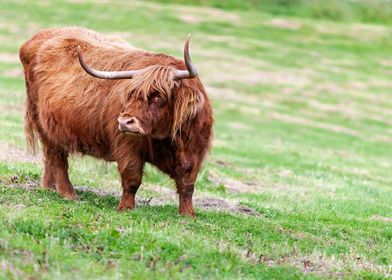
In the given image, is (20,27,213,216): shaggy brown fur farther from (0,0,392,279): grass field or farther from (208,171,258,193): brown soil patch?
(208,171,258,193): brown soil patch

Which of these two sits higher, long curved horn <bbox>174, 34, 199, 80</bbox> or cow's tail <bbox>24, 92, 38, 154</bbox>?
long curved horn <bbox>174, 34, 199, 80</bbox>

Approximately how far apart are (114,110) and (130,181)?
93 cm

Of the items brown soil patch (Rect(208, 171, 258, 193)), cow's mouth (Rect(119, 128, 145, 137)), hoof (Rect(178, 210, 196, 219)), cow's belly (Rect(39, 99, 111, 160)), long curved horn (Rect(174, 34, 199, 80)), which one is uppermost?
long curved horn (Rect(174, 34, 199, 80))

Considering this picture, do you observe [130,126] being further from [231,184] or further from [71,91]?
[231,184]

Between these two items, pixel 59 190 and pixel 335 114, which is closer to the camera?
pixel 59 190

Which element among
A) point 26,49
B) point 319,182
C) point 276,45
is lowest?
point 276,45

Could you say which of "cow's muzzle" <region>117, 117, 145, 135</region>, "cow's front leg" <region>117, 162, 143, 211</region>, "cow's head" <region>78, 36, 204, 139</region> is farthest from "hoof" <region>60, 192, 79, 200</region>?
"cow's muzzle" <region>117, 117, 145, 135</region>

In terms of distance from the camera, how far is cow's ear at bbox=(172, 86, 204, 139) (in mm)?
9469

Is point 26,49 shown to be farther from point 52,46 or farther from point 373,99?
point 373,99

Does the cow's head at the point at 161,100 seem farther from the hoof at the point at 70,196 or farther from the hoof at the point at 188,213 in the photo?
the hoof at the point at 70,196

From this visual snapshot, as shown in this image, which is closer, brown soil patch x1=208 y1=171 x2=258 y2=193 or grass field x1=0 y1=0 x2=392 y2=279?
grass field x1=0 y1=0 x2=392 y2=279

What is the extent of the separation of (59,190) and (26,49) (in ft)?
7.60

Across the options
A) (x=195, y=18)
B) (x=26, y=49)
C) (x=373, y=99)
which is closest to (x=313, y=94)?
(x=373, y=99)

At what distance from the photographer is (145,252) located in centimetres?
742
